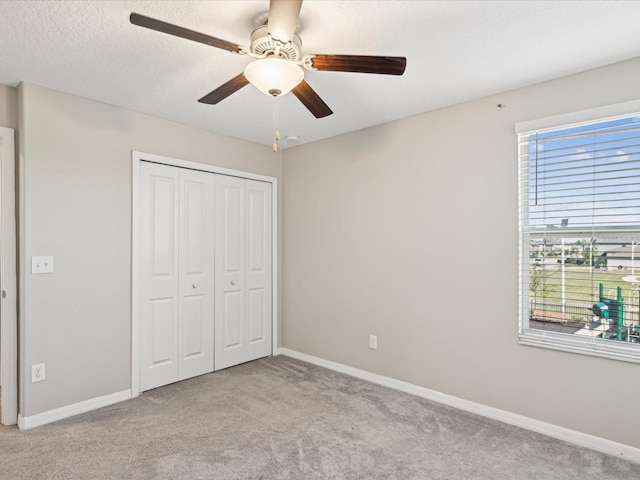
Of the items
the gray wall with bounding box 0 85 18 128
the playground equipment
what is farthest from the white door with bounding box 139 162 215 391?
the playground equipment

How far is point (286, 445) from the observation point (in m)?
2.34

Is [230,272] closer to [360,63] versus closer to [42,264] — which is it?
[42,264]

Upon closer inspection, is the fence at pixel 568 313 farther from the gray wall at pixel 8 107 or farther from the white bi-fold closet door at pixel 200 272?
the gray wall at pixel 8 107

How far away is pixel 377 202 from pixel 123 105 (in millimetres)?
2280

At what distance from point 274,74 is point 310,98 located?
409 mm

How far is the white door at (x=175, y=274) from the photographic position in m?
3.17

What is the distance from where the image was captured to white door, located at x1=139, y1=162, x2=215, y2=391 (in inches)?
125

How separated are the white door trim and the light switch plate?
0.14m

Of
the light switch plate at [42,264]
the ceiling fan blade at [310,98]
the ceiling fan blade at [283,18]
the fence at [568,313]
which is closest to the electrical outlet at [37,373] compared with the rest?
the light switch plate at [42,264]

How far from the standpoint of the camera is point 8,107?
2.62 m

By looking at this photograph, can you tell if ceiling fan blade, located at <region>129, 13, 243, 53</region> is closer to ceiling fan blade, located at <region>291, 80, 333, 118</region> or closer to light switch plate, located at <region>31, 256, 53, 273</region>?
ceiling fan blade, located at <region>291, 80, 333, 118</region>

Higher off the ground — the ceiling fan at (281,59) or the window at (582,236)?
the ceiling fan at (281,59)

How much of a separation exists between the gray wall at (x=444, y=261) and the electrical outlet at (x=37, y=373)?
90.4 inches

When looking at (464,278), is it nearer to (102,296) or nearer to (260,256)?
(260,256)
